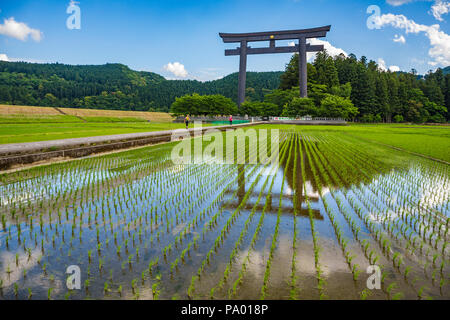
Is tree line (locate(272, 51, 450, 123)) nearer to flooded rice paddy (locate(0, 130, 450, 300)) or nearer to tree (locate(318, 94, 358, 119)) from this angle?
tree (locate(318, 94, 358, 119))

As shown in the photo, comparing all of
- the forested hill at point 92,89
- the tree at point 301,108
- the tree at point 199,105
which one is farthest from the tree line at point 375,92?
the forested hill at point 92,89

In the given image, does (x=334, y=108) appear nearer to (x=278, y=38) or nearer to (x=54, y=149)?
(x=278, y=38)

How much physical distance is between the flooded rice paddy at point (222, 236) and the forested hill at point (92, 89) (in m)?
75.6

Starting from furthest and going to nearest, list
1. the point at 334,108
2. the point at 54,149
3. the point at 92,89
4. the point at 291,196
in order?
the point at 92,89 → the point at 334,108 → the point at 54,149 → the point at 291,196

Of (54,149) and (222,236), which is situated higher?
(54,149)

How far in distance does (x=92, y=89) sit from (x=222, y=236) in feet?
300

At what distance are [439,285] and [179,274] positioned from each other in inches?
98.0

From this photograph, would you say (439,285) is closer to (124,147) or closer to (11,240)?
(11,240)

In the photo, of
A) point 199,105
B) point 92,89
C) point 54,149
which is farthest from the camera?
point 92,89

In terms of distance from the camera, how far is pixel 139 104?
84.1m

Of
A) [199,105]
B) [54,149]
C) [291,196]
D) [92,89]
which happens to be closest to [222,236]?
[291,196]

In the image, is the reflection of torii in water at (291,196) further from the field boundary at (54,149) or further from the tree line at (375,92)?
the tree line at (375,92)

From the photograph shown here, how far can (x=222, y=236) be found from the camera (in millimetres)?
3885
